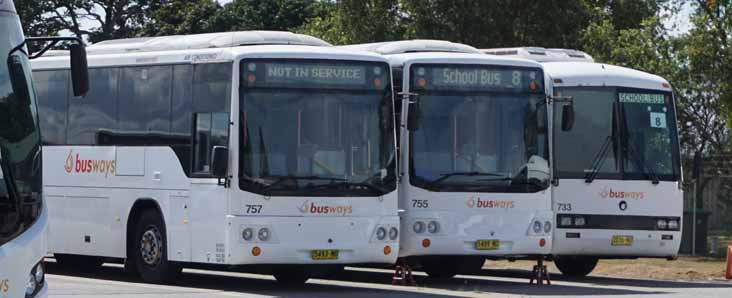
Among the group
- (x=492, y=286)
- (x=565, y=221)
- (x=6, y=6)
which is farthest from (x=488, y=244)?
(x=6, y=6)

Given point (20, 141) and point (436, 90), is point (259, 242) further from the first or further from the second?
point (20, 141)

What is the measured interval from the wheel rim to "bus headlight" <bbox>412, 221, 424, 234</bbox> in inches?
131

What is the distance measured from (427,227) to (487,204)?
92 cm

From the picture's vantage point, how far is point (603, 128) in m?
23.0

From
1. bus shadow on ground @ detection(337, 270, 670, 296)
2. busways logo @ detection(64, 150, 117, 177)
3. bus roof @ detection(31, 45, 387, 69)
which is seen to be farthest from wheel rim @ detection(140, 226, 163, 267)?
bus shadow on ground @ detection(337, 270, 670, 296)

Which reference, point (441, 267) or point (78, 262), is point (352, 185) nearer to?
point (441, 267)

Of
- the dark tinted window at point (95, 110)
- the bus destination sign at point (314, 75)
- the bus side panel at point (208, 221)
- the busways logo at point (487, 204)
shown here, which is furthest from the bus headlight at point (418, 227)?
the dark tinted window at point (95, 110)

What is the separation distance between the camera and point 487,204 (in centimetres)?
2053

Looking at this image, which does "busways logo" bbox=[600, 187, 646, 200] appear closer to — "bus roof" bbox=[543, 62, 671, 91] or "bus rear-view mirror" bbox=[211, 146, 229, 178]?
"bus roof" bbox=[543, 62, 671, 91]

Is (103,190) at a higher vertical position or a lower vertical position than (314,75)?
lower

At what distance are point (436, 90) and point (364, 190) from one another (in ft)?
7.84

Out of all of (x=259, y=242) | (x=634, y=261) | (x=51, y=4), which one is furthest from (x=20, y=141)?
(x=51, y=4)

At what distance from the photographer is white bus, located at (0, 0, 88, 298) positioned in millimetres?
10234

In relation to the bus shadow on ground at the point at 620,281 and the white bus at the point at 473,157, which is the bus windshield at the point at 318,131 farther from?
the bus shadow on ground at the point at 620,281
